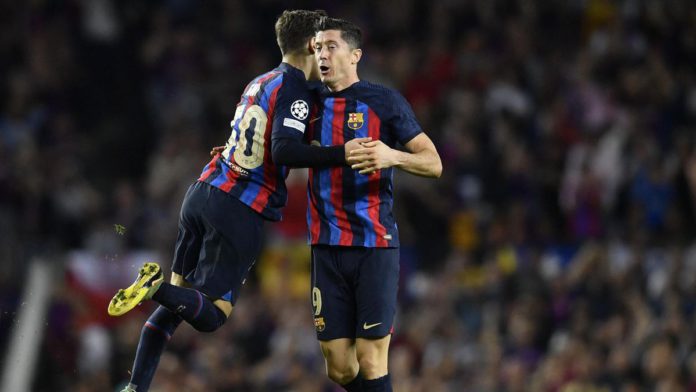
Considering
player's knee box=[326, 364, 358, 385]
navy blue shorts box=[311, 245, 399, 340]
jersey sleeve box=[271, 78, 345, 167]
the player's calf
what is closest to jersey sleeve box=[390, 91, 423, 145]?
jersey sleeve box=[271, 78, 345, 167]

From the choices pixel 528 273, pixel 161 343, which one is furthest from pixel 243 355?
pixel 161 343

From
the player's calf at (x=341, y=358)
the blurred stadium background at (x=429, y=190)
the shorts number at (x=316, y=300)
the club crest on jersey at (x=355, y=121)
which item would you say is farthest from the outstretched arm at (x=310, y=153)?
the blurred stadium background at (x=429, y=190)

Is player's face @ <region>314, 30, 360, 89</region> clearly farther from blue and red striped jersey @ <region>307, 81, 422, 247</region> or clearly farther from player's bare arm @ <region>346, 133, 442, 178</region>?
player's bare arm @ <region>346, 133, 442, 178</region>

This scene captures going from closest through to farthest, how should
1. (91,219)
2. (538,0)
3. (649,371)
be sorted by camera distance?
(649,371) < (91,219) < (538,0)

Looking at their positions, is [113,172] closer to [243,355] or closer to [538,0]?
[243,355]

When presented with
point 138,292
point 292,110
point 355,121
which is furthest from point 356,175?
point 138,292

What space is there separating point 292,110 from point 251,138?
382mm

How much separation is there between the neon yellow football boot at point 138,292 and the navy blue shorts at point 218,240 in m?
0.42

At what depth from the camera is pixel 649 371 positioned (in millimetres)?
10352

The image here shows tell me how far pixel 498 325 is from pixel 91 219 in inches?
195

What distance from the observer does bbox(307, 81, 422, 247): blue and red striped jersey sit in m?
7.32

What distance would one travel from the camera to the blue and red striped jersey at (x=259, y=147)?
746 centimetres

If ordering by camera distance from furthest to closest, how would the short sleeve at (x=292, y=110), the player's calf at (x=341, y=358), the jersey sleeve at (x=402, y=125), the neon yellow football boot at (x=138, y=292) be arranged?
the player's calf at (x=341, y=358) < the jersey sleeve at (x=402, y=125) < the short sleeve at (x=292, y=110) < the neon yellow football boot at (x=138, y=292)

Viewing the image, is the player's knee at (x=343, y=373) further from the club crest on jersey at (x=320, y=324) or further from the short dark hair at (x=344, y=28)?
the short dark hair at (x=344, y=28)
